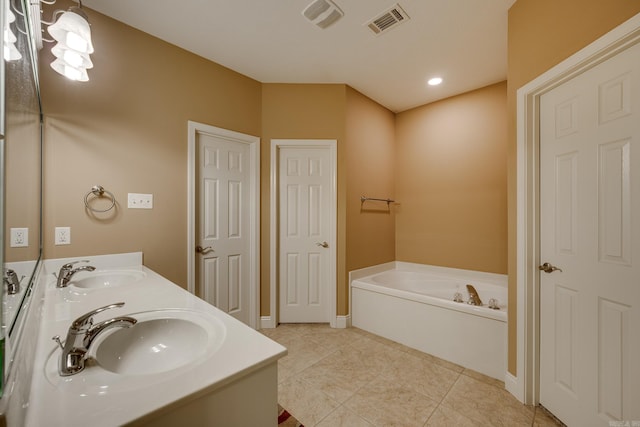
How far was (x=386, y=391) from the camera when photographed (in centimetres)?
178

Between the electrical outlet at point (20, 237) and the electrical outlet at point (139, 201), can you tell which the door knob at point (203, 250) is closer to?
the electrical outlet at point (139, 201)

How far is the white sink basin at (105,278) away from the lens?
1.54 metres

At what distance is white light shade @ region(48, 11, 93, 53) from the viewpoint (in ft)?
4.01

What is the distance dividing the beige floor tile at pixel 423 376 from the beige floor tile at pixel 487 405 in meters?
0.06

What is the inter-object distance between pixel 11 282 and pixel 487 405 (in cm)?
233

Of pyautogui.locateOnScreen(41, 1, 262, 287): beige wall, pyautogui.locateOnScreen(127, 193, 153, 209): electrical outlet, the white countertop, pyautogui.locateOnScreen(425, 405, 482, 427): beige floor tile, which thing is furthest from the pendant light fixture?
pyautogui.locateOnScreen(425, 405, 482, 427): beige floor tile

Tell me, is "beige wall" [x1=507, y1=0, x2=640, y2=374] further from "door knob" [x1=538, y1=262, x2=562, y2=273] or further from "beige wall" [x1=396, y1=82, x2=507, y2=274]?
"beige wall" [x1=396, y1=82, x2=507, y2=274]

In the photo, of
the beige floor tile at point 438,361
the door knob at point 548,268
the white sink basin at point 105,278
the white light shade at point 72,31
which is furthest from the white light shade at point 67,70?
the beige floor tile at point 438,361

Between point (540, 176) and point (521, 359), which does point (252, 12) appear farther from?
point (521, 359)

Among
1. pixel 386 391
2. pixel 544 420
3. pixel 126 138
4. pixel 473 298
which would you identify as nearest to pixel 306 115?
pixel 126 138

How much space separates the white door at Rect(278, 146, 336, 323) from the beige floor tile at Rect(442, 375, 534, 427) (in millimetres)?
1418

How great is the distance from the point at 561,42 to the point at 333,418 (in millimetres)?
Answer: 2498

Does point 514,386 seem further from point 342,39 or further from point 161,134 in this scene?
point 161,134

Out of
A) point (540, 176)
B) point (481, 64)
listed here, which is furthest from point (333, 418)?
point (481, 64)
